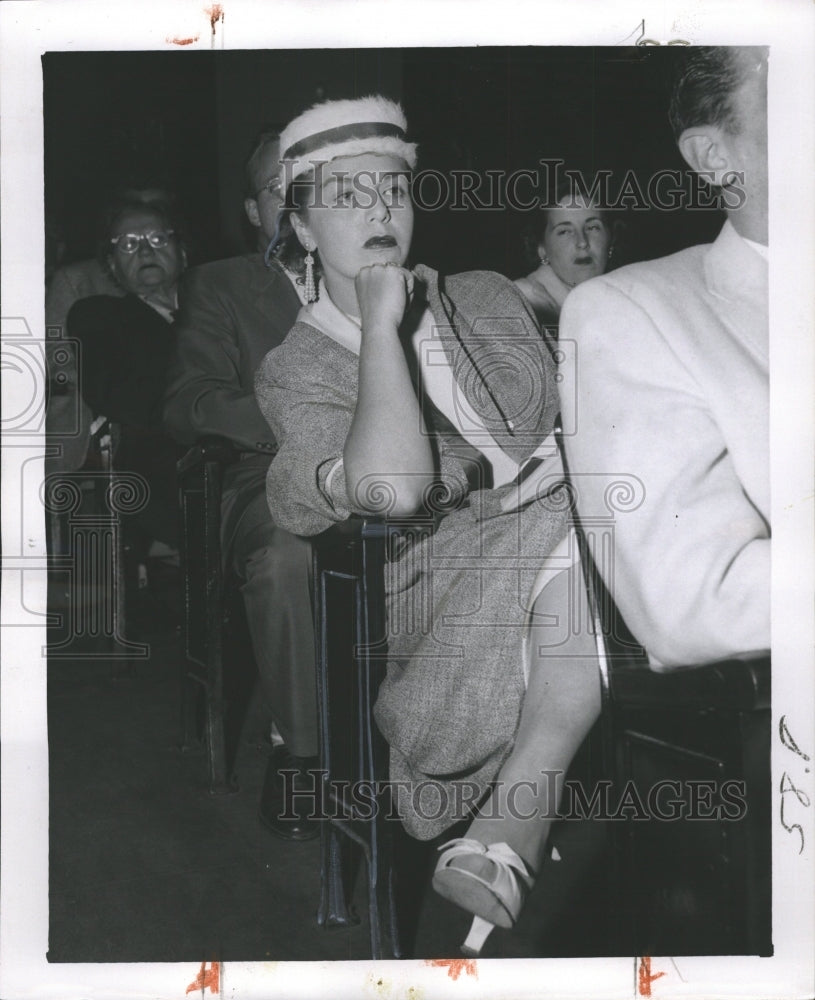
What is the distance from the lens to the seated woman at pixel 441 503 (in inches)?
74.7

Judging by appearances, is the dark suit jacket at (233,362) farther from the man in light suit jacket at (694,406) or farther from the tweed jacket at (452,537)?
the man in light suit jacket at (694,406)

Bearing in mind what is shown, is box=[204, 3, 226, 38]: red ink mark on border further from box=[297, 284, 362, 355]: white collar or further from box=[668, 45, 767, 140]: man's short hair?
box=[668, 45, 767, 140]: man's short hair

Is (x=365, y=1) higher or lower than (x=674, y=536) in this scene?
higher

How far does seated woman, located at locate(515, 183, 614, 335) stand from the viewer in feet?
6.34

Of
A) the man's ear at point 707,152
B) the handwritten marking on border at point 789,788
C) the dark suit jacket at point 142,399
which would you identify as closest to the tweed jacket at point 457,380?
the dark suit jacket at point 142,399

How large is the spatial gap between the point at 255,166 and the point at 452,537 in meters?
0.80

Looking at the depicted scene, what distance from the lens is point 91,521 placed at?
199 cm

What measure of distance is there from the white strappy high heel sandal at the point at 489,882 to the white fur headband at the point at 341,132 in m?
1.33

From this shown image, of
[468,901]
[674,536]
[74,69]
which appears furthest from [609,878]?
[74,69]

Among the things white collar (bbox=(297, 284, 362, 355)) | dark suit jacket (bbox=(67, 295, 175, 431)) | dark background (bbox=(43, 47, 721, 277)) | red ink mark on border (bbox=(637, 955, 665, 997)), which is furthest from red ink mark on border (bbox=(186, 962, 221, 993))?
dark background (bbox=(43, 47, 721, 277))

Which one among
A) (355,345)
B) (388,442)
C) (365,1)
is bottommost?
(388,442)

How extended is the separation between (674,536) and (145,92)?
1.33 m

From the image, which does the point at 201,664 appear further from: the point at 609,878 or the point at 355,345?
the point at 609,878

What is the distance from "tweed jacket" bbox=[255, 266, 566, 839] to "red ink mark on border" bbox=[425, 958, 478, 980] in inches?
10.7
